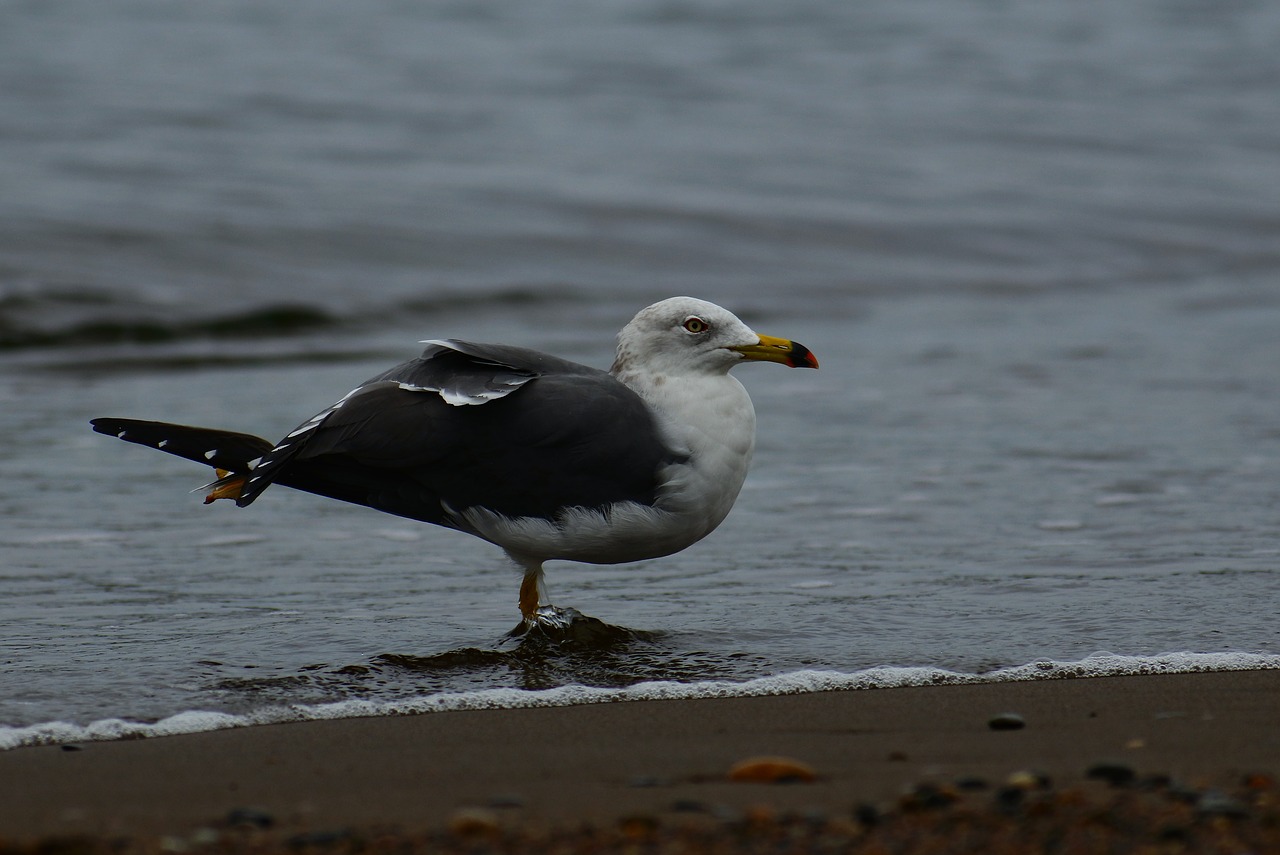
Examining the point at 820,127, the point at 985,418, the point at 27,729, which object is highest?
the point at 820,127

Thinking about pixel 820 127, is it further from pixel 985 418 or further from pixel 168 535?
pixel 168 535

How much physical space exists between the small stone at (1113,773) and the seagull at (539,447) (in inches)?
68.0

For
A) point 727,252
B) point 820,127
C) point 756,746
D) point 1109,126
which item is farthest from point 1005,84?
point 756,746

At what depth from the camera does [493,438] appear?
4746mm

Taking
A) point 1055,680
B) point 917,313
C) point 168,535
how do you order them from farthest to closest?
point 917,313 < point 168,535 < point 1055,680

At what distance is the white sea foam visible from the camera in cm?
395

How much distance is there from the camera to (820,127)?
62.2ft

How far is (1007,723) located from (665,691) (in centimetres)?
90

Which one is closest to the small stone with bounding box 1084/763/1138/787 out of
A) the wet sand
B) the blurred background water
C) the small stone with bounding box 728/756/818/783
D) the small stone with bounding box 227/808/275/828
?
the wet sand

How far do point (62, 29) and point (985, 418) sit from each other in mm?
16776

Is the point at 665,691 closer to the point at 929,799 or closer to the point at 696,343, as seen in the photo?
the point at 696,343

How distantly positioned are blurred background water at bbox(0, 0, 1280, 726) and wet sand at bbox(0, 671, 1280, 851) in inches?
17.0

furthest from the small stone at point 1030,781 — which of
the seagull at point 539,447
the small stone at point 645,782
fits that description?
the seagull at point 539,447

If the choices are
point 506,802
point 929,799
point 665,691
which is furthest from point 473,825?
point 665,691
